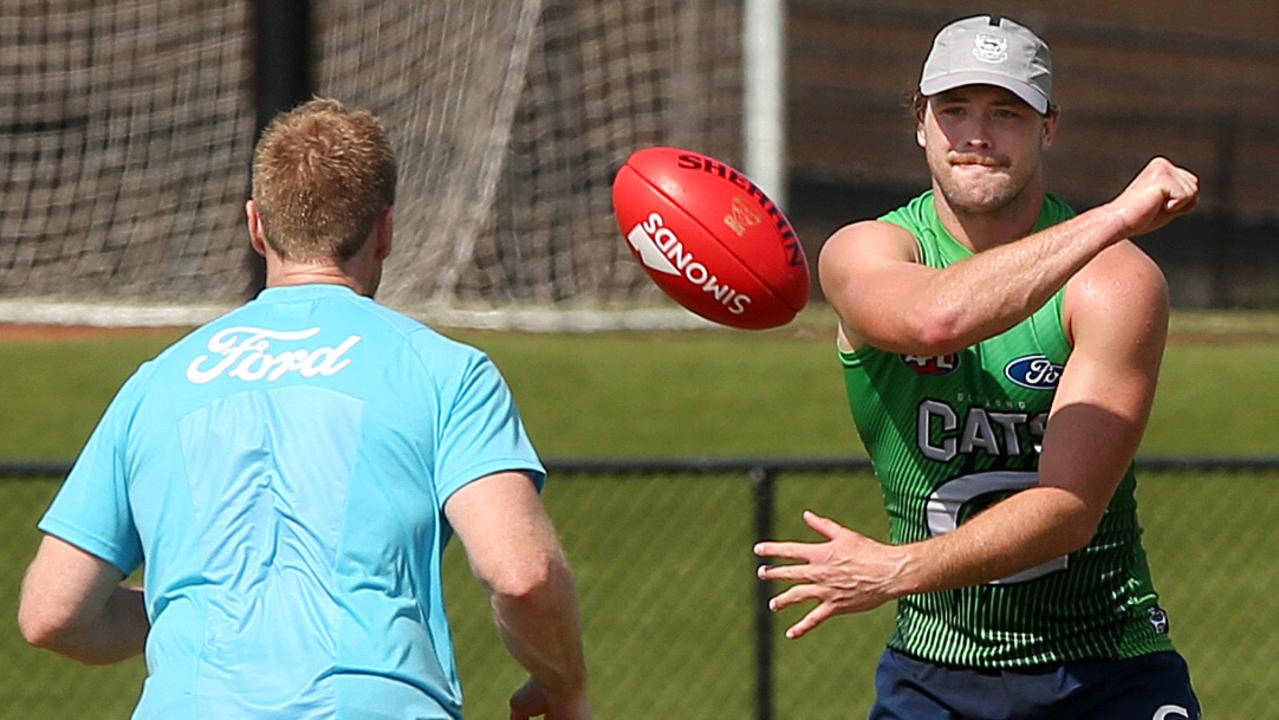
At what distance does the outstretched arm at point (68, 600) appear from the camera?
346cm

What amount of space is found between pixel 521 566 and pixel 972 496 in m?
1.41

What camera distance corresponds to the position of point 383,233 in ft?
11.8

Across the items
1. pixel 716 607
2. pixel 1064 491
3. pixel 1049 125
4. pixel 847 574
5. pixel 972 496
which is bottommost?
pixel 716 607

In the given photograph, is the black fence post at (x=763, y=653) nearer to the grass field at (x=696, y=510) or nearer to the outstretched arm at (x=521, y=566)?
the grass field at (x=696, y=510)

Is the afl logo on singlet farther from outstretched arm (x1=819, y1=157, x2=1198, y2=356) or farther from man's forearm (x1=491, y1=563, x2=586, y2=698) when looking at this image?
man's forearm (x1=491, y1=563, x2=586, y2=698)

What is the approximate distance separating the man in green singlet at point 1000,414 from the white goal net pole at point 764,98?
25.6 ft

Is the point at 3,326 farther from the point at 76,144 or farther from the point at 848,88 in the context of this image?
the point at 848,88

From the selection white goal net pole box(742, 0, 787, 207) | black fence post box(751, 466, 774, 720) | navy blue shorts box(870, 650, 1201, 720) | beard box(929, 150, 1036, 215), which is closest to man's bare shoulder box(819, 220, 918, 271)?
beard box(929, 150, 1036, 215)

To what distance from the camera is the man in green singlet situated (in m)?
3.82

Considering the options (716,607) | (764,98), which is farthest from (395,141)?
(716,607)

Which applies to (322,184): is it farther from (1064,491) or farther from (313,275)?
(1064,491)

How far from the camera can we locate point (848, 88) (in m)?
18.2

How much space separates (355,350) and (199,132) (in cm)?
919

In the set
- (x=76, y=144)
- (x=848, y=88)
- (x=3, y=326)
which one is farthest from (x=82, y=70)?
(x=848, y=88)
